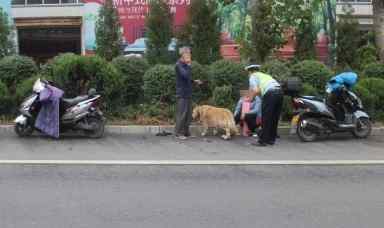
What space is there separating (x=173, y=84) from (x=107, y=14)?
7.26 meters

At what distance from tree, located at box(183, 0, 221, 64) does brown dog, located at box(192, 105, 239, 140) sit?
735 cm

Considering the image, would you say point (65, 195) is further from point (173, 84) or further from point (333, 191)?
point (173, 84)

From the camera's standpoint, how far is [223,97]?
47.4 feet

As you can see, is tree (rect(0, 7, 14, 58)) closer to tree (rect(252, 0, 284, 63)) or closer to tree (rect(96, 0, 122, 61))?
tree (rect(96, 0, 122, 61))

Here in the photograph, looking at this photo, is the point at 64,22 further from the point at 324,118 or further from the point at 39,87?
the point at 324,118

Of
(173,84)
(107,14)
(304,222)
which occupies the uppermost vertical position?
(107,14)

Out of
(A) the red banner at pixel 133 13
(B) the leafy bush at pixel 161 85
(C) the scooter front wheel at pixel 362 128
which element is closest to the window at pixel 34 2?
(A) the red banner at pixel 133 13

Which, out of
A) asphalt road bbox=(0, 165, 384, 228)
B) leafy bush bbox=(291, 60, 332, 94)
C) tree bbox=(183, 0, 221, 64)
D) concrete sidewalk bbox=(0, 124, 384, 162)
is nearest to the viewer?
asphalt road bbox=(0, 165, 384, 228)

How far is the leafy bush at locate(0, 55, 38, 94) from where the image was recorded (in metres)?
14.7

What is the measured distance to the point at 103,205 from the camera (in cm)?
741

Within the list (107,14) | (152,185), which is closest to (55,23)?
(107,14)

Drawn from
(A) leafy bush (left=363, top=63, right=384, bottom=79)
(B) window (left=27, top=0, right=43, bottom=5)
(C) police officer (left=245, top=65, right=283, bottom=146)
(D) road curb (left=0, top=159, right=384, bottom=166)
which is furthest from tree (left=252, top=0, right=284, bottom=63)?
(B) window (left=27, top=0, right=43, bottom=5)

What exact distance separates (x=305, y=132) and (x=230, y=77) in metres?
2.61

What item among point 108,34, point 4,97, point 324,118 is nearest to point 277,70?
point 324,118
